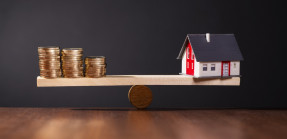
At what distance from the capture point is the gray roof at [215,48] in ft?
12.2

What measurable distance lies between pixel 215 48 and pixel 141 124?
119cm

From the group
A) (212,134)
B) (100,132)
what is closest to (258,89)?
(212,134)

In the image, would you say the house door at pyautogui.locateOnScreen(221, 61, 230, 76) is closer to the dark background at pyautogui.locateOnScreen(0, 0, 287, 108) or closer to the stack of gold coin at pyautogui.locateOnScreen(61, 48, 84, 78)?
the dark background at pyautogui.locateOnScreen(0, 0, 287, 108)

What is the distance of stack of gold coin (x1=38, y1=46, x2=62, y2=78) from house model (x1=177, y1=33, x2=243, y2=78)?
1258 millimetres

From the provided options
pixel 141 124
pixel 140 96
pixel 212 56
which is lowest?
pixel 141 124

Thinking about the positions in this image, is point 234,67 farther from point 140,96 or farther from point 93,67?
point 93,67

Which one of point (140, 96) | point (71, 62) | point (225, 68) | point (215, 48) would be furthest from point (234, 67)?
point (71, 62)

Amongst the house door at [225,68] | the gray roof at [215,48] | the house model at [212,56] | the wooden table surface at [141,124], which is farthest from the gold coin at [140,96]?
the house door at [225,68]

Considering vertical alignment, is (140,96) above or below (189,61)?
below

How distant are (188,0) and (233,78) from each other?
4.28 feet

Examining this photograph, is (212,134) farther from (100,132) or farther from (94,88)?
(94,88)

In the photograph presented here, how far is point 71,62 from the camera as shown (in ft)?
12.0

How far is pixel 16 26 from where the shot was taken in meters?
4.64

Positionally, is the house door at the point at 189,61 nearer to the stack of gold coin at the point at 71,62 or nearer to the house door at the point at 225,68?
the house door at the point at 225,68
